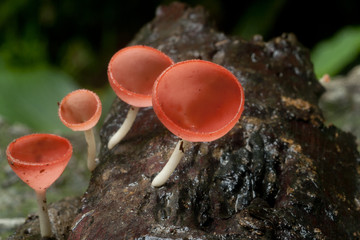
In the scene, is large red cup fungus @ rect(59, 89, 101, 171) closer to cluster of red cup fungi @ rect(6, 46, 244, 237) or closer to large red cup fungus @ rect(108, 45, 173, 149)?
cluster of red cup fungi @ rect(6, 46, 244, 237)

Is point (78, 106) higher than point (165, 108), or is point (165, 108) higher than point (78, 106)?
point (165, 108)

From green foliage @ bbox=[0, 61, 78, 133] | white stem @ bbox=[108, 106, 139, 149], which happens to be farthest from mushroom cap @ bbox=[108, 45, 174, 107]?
green foliage @ bbox=[0, 61, 78, 133]

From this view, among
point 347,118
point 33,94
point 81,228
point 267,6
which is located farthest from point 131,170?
point 267,6

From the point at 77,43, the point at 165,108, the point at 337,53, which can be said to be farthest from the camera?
the point at 77,43

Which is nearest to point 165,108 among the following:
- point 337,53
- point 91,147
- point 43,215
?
point 91,147

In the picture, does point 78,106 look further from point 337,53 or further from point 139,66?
point 337,53

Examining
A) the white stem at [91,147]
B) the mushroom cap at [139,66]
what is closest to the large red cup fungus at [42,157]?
the white stem at [91,147]
